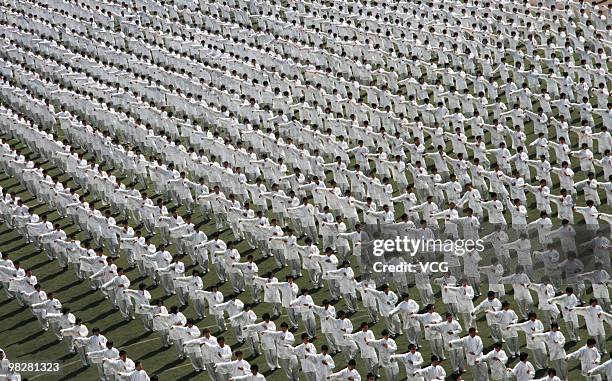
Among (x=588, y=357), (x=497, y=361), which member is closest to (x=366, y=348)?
(x=497, y=361)

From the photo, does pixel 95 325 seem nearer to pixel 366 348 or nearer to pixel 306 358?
pixel 306 358

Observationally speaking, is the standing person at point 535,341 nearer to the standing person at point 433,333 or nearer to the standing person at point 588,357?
the standing person at point 588,357

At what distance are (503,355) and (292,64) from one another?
2195 centimetres

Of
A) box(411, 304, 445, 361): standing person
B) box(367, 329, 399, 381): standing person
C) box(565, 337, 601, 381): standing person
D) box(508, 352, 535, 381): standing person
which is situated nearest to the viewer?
box(508, 352, 535, 381): standing person

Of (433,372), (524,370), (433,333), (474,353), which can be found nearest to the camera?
(524,370)

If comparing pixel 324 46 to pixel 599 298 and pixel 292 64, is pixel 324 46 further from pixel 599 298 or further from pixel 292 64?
pixel 599 298

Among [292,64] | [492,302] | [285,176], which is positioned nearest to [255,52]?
[292,64]

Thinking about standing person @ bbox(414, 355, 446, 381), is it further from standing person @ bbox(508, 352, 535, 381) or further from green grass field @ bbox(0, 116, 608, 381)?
green grass field @ bbox(0, 116, 608, 381)

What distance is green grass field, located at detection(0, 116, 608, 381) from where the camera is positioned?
29.8 metres

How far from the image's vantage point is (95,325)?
32344mm

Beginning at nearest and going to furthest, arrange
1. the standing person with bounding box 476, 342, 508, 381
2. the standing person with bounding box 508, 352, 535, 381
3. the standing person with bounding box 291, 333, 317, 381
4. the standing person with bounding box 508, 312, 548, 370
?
the standing person with bounding box 508, 352, 535, 381 → the standing person with bounding box 476, 342, 508, 381 → the standing person with bounding box 508, 312, 548, 370 → the standing person with bounding box 291, 333, 317, 381

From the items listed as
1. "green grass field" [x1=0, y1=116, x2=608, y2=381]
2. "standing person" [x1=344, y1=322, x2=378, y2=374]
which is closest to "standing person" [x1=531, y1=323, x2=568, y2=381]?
"green grass field" [x1=0, y1=116, x2=608, y2=381]

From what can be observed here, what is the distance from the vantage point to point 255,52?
4784 centimetres

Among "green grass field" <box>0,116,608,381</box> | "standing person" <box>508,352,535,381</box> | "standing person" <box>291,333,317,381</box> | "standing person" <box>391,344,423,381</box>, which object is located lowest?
"green grass field" <box>0,116,608,381</box>
